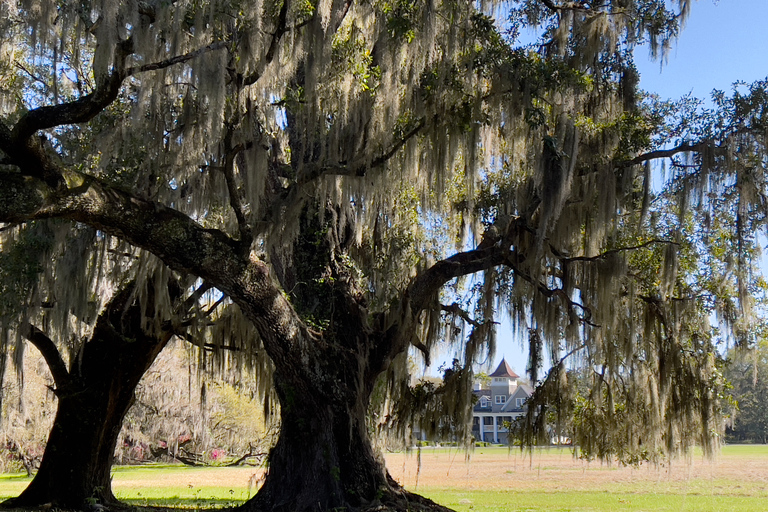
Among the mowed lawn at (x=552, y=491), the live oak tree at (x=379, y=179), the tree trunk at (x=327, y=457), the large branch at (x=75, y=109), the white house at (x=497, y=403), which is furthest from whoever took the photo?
the white house at (x=497, y=403)

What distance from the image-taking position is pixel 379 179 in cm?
707

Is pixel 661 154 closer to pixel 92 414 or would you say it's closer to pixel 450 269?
pixel 450 269

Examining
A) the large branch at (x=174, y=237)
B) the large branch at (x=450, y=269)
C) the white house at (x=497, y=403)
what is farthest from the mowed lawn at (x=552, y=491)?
the white house at (x=497, y=403)

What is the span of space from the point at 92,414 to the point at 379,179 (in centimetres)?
414

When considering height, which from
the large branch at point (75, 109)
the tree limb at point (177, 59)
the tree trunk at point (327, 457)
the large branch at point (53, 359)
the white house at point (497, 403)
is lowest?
the white house at point (497, 403)

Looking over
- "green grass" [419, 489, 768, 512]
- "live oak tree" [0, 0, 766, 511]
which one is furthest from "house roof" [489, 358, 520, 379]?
"live oak tree" [0, 0, 766, 511]

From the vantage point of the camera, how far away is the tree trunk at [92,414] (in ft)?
25.6

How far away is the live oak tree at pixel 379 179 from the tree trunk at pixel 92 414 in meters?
1.66

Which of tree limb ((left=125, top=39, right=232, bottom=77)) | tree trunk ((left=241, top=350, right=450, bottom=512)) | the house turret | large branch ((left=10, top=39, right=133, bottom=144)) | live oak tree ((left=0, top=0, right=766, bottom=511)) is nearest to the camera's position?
large branch ((left=10, top=39, right=133, bottom=144))

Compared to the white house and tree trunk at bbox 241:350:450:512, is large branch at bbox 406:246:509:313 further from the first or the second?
the white house

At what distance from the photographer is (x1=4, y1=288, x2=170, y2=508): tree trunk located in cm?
781

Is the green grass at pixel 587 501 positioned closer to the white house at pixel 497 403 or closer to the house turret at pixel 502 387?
the white house at pixel 497 403

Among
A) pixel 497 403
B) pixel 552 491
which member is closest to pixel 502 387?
pixel 497 403

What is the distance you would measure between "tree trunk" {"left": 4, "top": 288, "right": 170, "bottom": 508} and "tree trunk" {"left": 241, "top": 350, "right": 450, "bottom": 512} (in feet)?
6.74
